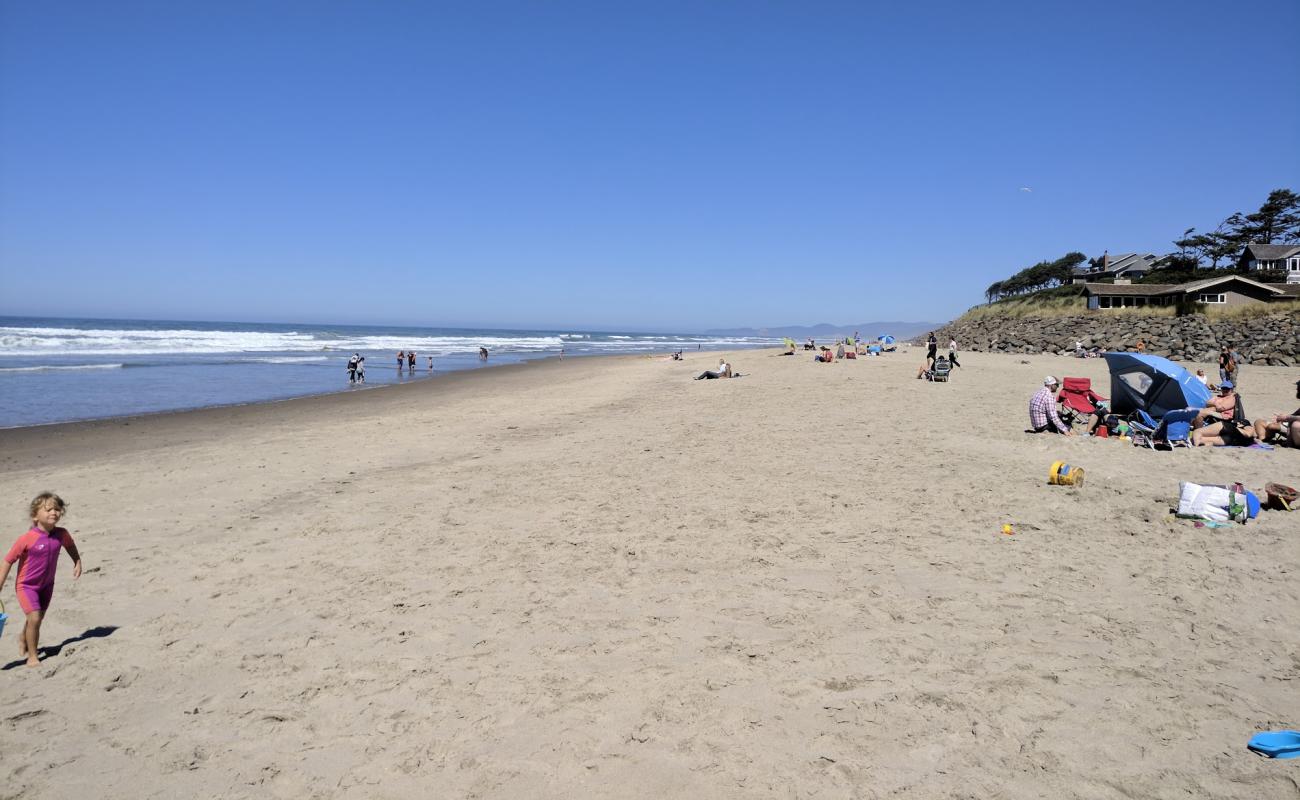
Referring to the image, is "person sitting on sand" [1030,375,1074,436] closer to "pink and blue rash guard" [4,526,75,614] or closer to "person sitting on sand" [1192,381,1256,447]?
"person sitting on sand" [1192,381,1256,447]

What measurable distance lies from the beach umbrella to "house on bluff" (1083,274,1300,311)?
30.7 metres

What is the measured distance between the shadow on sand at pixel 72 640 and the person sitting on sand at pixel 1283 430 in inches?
555

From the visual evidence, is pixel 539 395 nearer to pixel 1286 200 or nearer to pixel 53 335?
pixel 53 335

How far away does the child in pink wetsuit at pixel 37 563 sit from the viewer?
4.56 meters

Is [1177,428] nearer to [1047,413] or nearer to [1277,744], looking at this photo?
[1047,413]

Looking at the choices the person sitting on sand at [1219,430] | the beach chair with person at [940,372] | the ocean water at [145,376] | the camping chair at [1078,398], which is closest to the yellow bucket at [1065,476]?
the person sitting on sand at [1219,430]

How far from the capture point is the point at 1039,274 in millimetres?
74125

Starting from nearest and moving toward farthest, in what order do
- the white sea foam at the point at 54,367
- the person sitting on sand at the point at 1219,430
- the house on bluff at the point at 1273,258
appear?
the person sitting on sand at the point at 1219,430 → the white sea foam at the point at 54,367 → the house on bluff at the point at 1273,258

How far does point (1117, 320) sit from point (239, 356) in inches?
1994

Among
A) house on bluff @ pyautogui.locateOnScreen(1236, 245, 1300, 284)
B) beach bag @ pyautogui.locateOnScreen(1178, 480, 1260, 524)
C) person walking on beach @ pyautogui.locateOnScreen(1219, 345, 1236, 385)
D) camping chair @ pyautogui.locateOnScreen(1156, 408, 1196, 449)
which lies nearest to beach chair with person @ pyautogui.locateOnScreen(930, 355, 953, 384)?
person walking on beach @ pyautogui.locateOnScreen(1219, 345, 1236, 385)

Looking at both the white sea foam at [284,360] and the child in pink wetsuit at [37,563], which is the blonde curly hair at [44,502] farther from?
the white sea foam at [284,360]

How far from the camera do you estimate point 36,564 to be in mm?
4691

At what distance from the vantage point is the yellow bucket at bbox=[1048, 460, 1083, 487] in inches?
320

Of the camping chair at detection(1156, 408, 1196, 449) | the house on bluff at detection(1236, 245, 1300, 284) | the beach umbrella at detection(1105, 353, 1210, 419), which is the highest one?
the house on bluff at detection(1236, 245, 1300, 284)
